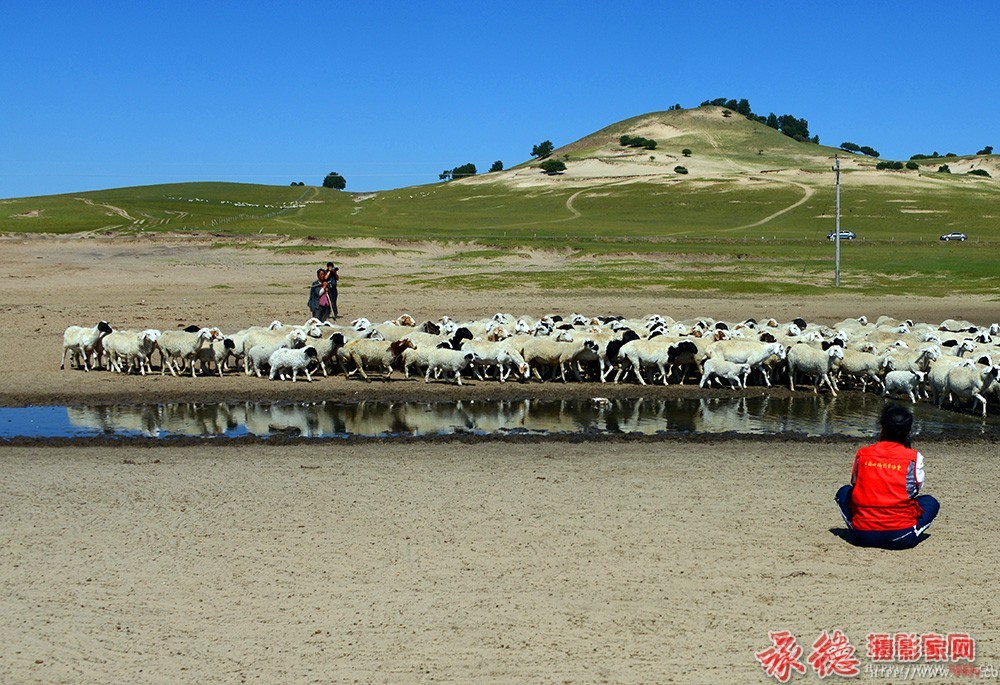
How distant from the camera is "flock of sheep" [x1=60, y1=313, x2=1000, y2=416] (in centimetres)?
2003

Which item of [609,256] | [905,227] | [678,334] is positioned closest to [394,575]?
[678,334]

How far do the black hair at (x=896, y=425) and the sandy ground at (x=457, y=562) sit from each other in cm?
116

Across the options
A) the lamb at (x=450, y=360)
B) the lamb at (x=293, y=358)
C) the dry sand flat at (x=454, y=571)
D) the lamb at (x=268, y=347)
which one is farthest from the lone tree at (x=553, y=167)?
the dry sand flat at (x=454, y=571)

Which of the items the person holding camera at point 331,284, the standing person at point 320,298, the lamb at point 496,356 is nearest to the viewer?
the lamb at point 496,356

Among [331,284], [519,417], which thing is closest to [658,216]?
[331,284]

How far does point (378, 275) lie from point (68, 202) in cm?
10138

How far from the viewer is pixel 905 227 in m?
96.4

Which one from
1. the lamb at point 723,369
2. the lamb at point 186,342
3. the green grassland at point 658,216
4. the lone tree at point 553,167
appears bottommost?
the lamb at point 723,369

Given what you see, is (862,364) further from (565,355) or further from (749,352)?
(565,355)

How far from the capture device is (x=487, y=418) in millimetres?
17578

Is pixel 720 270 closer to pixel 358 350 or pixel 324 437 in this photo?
pixel 358 350

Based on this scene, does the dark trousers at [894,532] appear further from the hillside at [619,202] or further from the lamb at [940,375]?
the hillside at [619,202]

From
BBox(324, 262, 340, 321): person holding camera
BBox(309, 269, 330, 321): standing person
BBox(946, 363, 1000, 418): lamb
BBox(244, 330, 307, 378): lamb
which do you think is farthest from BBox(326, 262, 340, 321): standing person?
BBox(946, 363, 1000, 418): lamb

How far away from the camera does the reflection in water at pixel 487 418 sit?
16438 mm
